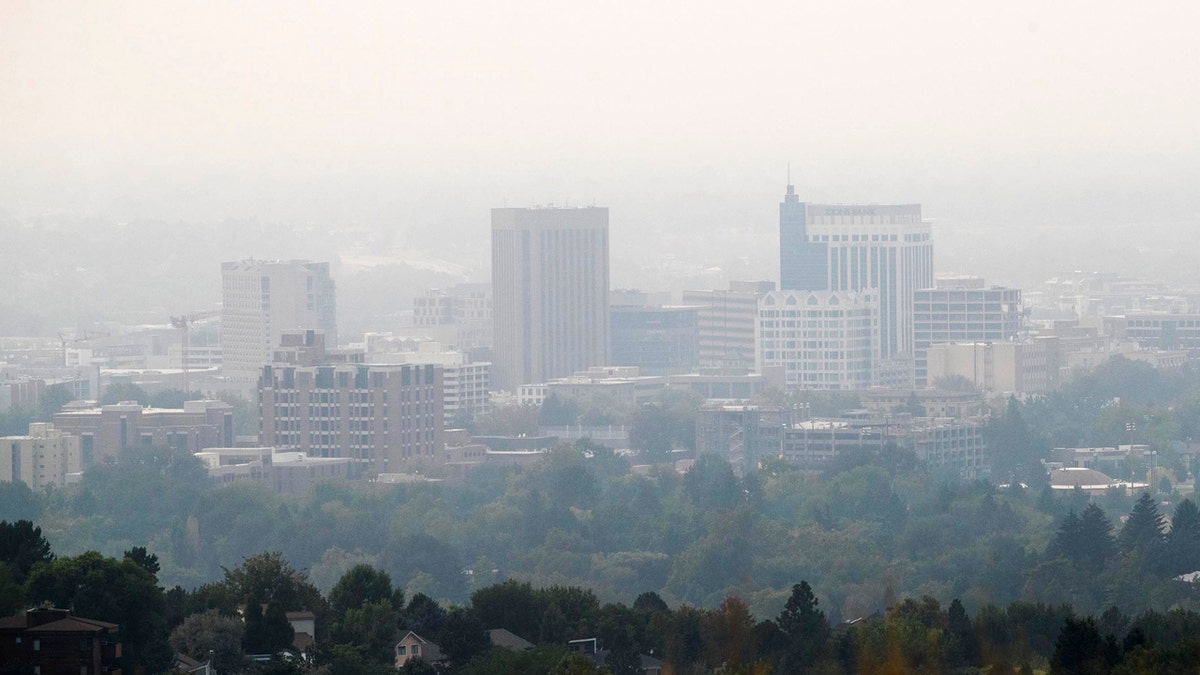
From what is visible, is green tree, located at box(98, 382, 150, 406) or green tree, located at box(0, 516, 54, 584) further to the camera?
green tree, located at box(98, 382, 150, 406)

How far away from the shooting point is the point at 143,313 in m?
152

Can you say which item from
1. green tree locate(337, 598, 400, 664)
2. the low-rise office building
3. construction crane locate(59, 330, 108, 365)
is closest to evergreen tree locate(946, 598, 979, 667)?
green tree locate(337, 598, 400, 664)

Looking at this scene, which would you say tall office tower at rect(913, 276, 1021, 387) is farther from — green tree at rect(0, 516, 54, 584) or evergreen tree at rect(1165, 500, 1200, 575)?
green tree at rect(0, 516, 54, 584)

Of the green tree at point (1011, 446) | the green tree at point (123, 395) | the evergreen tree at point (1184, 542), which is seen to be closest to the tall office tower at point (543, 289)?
the green tree at point (123, 395)

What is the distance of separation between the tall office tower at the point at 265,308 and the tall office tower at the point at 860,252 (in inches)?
706

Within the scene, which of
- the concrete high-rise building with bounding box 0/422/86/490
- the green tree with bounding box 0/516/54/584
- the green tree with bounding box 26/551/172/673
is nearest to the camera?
the green tree with bounding box 26/551/172/673

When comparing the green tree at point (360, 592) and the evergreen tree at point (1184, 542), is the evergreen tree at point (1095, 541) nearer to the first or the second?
the evergreen tree at point (1184, 542)

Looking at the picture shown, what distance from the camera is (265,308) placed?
4847 inches

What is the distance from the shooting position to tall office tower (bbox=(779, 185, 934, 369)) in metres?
124

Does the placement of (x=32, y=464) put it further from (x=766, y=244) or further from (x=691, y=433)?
(x=766, y=244)

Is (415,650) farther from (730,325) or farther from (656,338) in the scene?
(656,338)

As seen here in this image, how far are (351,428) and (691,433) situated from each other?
1197cm

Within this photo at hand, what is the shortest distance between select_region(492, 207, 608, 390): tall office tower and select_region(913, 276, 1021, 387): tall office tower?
11904 mm

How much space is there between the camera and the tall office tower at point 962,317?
4461 inches
